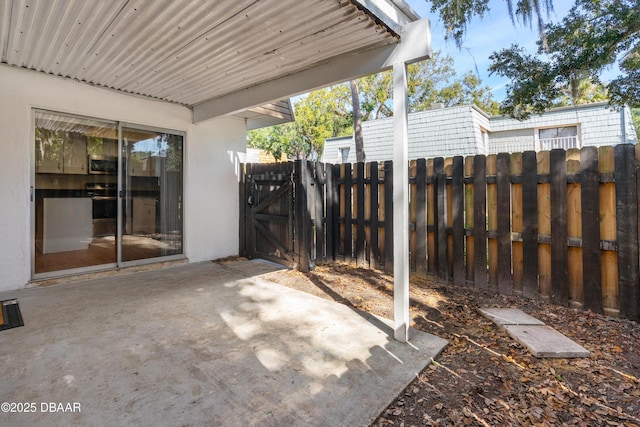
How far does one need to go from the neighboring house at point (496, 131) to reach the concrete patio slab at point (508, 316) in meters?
7.12

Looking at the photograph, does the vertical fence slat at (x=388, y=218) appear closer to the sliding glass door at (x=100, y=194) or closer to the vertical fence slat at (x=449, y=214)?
the vertical fence slat at (x=449, y=214)

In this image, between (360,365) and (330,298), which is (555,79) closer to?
(330,298)

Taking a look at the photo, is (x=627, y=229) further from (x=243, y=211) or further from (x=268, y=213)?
(x=243, y=211)

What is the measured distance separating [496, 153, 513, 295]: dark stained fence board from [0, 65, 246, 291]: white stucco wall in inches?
168

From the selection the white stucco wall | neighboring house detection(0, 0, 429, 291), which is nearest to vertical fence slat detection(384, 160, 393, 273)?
neighboring house detection(0, 0, 429, 291)

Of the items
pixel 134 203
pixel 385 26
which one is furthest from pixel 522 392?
pixel 134 203

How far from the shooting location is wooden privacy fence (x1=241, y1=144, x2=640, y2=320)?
2.78 meters

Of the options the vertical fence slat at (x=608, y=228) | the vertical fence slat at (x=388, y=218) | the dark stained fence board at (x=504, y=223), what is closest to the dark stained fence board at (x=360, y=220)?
the vertical fence slat at (x=388, y=218)

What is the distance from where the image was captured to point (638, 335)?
247cm

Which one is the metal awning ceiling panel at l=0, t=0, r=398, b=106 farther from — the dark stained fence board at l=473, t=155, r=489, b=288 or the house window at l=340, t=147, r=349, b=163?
the house window at l=340, t=147, r=349, b=163

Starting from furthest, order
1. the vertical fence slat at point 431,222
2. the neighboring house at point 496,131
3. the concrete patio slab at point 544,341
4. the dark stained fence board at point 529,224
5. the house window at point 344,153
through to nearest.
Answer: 1. the house window at point 344,153
2. the neighboring house at point 496,131
3. the vertical fence slat at point 431,222
4. the dark stained fence board at point 529,224
5. the concrete patio slab at point 544,341

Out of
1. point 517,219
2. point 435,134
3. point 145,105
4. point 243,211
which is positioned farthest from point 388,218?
point 435,134

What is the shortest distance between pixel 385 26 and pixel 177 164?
13.0 ft

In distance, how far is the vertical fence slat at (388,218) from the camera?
14.1 ft
